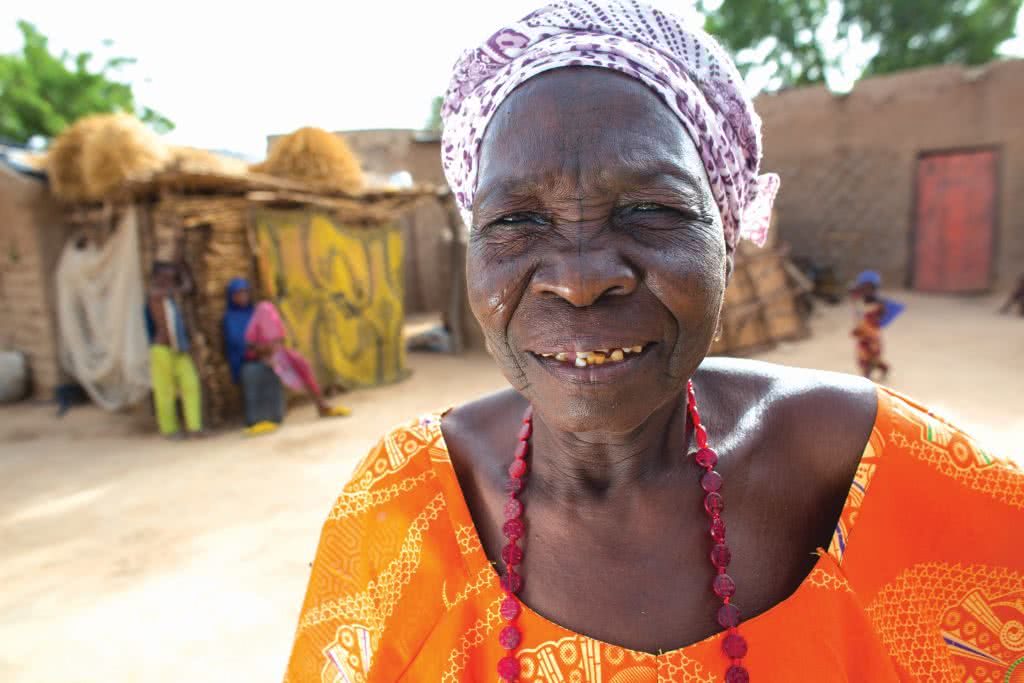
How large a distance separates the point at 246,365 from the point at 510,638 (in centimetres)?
565

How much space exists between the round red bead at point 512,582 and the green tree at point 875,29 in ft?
60.7

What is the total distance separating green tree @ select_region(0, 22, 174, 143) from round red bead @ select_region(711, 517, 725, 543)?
696 inches

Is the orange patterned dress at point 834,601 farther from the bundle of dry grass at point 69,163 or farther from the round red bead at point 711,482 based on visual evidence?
the bundle of dry grass at point 69,163

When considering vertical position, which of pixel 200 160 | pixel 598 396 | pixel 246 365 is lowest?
pixel 246 365

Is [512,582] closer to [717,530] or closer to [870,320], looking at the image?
[717,530]

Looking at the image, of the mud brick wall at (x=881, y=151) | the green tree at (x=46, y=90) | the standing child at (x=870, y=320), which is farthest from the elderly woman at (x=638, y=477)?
the green tree at (x=46, y=90)

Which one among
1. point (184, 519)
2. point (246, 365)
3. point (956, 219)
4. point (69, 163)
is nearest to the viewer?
point (184, 519)

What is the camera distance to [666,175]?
0.90 metres

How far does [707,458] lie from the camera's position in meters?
1.08

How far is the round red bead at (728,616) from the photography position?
959 mm

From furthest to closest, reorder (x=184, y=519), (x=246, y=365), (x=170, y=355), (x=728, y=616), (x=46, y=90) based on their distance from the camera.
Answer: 1. (x=46, y=90)
2. (x=246, y=365)
3. (x=170, y=355)
4. (x=184, y=519)
5. (x=728, y=616)

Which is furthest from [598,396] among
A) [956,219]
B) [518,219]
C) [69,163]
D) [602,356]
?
[956,219]

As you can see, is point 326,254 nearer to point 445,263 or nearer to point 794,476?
point 445,263

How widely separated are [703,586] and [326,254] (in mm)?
6867
